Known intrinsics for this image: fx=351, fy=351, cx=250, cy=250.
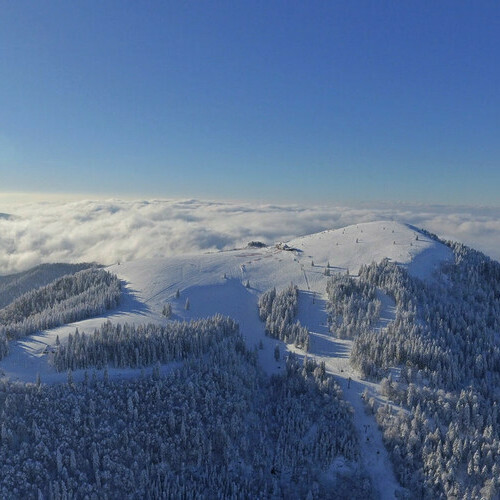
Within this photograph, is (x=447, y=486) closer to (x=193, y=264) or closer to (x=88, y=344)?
(x=88, y=344)

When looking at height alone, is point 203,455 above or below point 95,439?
below

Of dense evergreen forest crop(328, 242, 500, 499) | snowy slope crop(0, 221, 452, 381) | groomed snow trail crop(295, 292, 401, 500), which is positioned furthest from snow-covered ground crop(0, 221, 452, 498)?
dense evergreen forest crop(328, 242, 500, 499)

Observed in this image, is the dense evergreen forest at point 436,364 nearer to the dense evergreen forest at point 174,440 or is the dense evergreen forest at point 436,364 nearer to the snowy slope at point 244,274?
the dense evergreen forest at point 174,440

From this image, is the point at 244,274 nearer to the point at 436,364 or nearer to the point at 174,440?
the point at 436,364

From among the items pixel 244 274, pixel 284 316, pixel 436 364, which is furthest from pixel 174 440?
pixel 244 274

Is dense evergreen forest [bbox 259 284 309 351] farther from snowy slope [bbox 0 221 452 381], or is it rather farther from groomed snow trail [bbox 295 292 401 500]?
snowy slope [bbox 0 221 452 381]

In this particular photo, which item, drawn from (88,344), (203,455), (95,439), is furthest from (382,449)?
(88,344)
